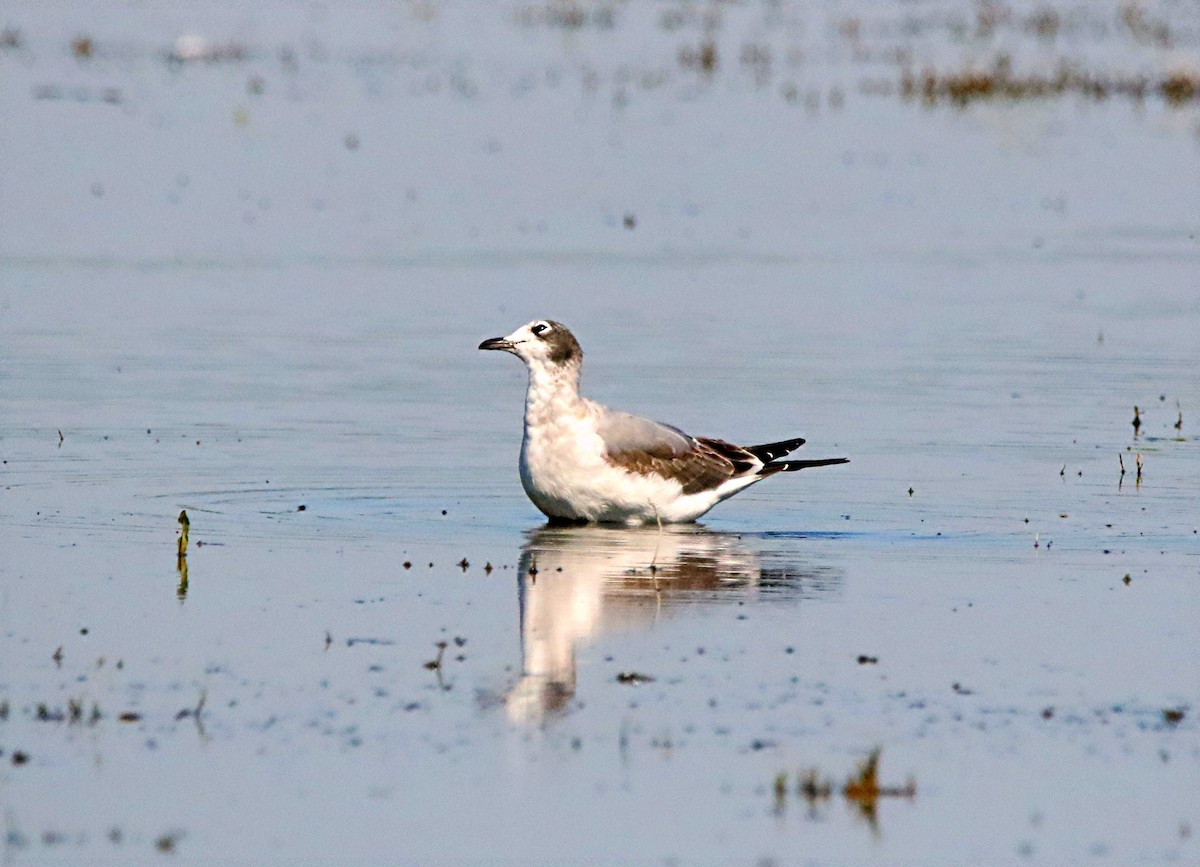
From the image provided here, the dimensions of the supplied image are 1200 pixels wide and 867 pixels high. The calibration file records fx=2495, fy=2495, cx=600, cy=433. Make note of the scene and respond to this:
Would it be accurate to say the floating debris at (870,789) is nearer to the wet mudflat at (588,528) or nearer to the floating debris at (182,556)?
the wet mudflat at (588,528)

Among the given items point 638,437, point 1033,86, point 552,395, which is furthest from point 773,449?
point 1033,86

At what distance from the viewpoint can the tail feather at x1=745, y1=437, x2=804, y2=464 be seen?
14023 millimetres

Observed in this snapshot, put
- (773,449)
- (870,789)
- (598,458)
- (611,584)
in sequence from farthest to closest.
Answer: (773,449)
(598,458)
(611,584)
(870,789)

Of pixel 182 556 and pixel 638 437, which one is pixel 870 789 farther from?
pixel 638 437

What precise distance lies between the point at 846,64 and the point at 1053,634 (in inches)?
1347

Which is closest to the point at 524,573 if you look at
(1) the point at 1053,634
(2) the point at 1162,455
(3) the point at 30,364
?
(1) the point at 1053,634

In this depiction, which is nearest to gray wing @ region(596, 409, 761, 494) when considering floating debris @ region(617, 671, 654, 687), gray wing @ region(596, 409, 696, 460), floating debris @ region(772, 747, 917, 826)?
gray wing @ region(596, 409, 696, 460)

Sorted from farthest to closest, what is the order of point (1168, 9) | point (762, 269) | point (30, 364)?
point (1168, 9) → point (762, 269) → point (30, 364)

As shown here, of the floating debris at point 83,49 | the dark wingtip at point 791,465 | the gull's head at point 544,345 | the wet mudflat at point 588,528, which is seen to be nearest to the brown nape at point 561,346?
the gull's head at point 544,345

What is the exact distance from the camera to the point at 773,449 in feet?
46.3

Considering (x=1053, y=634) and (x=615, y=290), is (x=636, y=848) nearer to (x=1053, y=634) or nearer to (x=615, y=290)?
(x=1053, y=634)

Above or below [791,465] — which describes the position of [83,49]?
above

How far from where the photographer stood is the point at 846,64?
43.8m

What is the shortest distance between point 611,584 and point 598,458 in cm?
182
